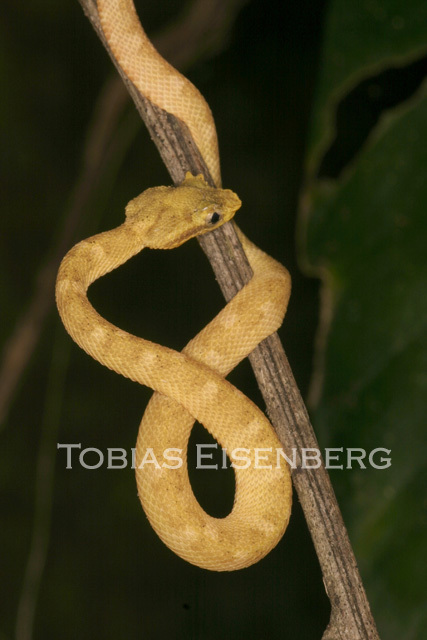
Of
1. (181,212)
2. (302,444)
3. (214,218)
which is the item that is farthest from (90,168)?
(302,444)

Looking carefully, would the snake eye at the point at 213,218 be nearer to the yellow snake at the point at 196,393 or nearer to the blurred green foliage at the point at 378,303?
the yellow snake at the point at 196,393

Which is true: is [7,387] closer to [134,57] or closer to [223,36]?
[134,57]

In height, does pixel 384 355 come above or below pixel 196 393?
below

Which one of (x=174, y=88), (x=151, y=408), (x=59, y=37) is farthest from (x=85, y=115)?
(x=151, y=408)

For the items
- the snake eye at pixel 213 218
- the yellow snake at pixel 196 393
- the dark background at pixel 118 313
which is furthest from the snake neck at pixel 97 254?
the dark background at pixel 118 313

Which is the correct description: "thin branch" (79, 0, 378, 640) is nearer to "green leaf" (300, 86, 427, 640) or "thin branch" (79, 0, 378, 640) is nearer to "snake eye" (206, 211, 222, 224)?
"snake eye" (206, 211, 222, 224)

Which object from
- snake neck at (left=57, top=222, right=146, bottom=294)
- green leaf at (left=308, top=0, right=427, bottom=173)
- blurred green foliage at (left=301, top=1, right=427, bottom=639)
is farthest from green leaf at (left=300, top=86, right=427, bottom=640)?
snake neck at (left=57, top=222, right=146, bottom=294)

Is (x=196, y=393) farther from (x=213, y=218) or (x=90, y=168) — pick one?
(x=90, y=168)

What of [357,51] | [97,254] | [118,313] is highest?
[357,51]
